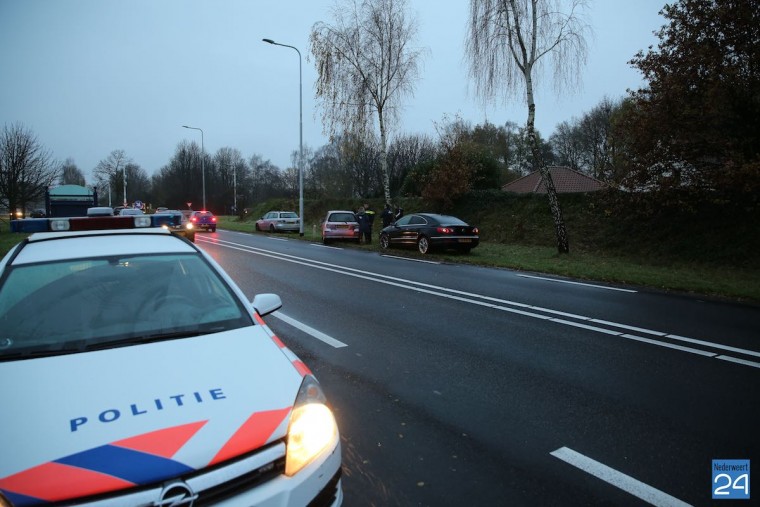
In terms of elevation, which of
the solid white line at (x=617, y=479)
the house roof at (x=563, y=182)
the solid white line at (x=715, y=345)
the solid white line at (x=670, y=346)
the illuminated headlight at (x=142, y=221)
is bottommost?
the solid white line at (x=617, y=479)

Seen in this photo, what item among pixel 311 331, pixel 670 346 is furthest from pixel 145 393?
pixel 670 346

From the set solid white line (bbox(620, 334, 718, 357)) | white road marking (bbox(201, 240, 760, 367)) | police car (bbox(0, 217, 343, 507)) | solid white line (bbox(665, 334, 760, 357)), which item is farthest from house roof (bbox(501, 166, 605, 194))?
police car (bbox(0, 217, 343, 507))

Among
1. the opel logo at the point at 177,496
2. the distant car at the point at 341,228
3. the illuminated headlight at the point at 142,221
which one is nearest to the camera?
the opel logo at the point at 177,496

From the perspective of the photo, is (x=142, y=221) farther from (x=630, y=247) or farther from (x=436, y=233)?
(x=630, y=247)

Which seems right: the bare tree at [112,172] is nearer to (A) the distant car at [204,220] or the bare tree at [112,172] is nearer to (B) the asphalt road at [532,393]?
(A) the distant car at [204,220]

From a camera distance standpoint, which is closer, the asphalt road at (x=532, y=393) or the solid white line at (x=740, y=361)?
the asphalt road at (x=532, y=393)

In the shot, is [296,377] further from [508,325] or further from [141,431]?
[508,325]

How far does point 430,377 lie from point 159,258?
2688mm

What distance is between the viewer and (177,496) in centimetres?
169

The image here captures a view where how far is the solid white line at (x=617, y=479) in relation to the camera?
8.71ft

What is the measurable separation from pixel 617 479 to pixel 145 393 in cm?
274

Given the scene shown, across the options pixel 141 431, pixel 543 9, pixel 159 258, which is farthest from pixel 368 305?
pixel 543 9

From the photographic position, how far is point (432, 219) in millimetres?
16750

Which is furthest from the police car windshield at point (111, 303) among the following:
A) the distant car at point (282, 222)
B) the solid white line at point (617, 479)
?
the distant car at point (282, 222)
